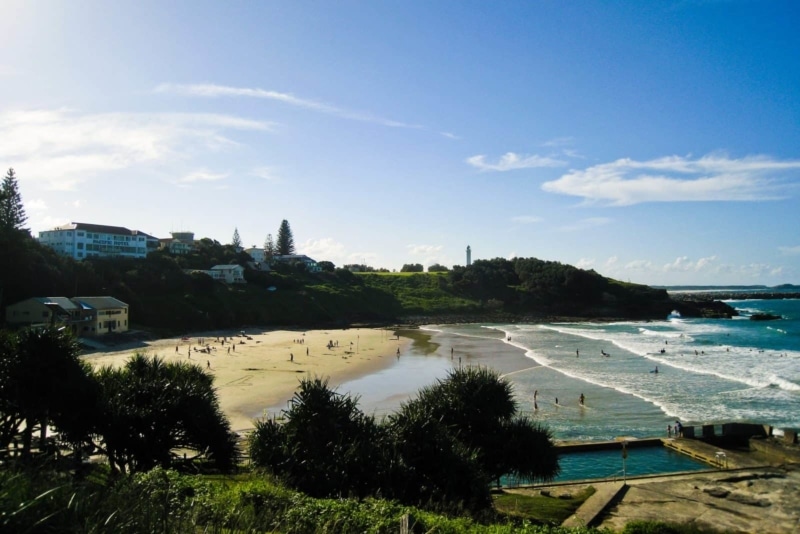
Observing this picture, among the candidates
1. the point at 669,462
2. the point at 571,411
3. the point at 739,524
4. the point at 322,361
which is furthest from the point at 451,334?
the point at 739,524

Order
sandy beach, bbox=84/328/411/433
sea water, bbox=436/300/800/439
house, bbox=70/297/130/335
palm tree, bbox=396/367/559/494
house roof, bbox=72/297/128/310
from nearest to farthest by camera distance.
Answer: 1. palm tree, bbox=396/367/559/494
2. sea water, bbox=436/300/800/439
3. sandy beach, bbox=84/328/411/433
4. house, bbox=70/297/130/335
5. house roof, bbox=72/297/128/310

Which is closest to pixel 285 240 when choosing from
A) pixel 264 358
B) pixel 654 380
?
pixel 264 358

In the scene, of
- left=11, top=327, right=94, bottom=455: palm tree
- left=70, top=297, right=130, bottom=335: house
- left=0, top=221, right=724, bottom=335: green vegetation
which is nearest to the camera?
left=11, top=327, right=94, bottom=455: palm tree

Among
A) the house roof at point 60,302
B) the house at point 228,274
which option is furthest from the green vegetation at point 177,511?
the house at point 228,274

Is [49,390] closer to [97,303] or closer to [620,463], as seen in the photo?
[620,463]

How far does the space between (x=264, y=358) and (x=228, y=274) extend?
150 ft

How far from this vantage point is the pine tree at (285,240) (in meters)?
150

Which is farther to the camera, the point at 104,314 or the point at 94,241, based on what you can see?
the point at 94,241

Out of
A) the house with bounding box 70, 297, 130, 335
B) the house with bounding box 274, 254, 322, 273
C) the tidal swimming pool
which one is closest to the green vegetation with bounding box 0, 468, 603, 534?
the tidal swimming pool

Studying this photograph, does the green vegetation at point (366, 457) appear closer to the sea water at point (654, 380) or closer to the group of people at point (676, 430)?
the sea water at point (654, 380)

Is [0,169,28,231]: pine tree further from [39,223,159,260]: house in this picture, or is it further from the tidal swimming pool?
the tidal swimming pool

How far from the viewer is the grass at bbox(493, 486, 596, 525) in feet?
55.4

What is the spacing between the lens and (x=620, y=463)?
2478 cm

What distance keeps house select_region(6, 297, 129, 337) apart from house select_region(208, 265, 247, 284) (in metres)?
33.4
